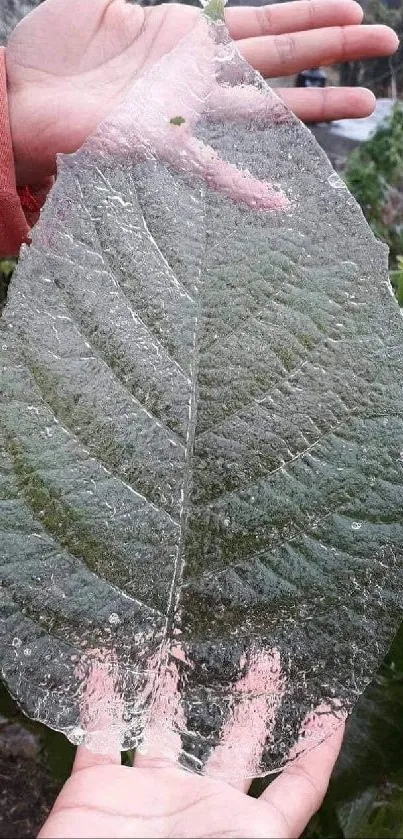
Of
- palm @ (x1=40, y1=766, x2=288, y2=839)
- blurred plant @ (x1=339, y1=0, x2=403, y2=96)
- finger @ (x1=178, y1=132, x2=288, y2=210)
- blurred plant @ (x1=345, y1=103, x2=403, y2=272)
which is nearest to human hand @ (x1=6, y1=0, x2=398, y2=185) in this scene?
finger @ (x1=178, y1=132, x2=288, y2=210)

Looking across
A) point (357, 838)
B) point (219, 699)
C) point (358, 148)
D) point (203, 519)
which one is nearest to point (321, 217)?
point (203, 519)

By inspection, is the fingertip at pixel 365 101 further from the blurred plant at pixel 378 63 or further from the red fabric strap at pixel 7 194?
the blurred plant at pixel 378 63

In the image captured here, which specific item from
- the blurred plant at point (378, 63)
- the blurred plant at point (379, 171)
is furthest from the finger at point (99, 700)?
the blurred plant at point (379, 171)

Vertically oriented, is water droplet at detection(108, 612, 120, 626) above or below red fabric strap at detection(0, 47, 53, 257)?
below

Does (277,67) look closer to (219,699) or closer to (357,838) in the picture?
(219,699)

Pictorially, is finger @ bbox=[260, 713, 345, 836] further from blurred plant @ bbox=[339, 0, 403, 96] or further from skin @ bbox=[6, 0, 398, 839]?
blurred plant @ bbox=[339, 0, 403, 96]

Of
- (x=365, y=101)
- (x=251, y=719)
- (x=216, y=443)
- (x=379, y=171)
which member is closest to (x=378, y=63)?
(x=379, y=171)

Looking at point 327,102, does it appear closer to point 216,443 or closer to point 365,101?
point 365,101
